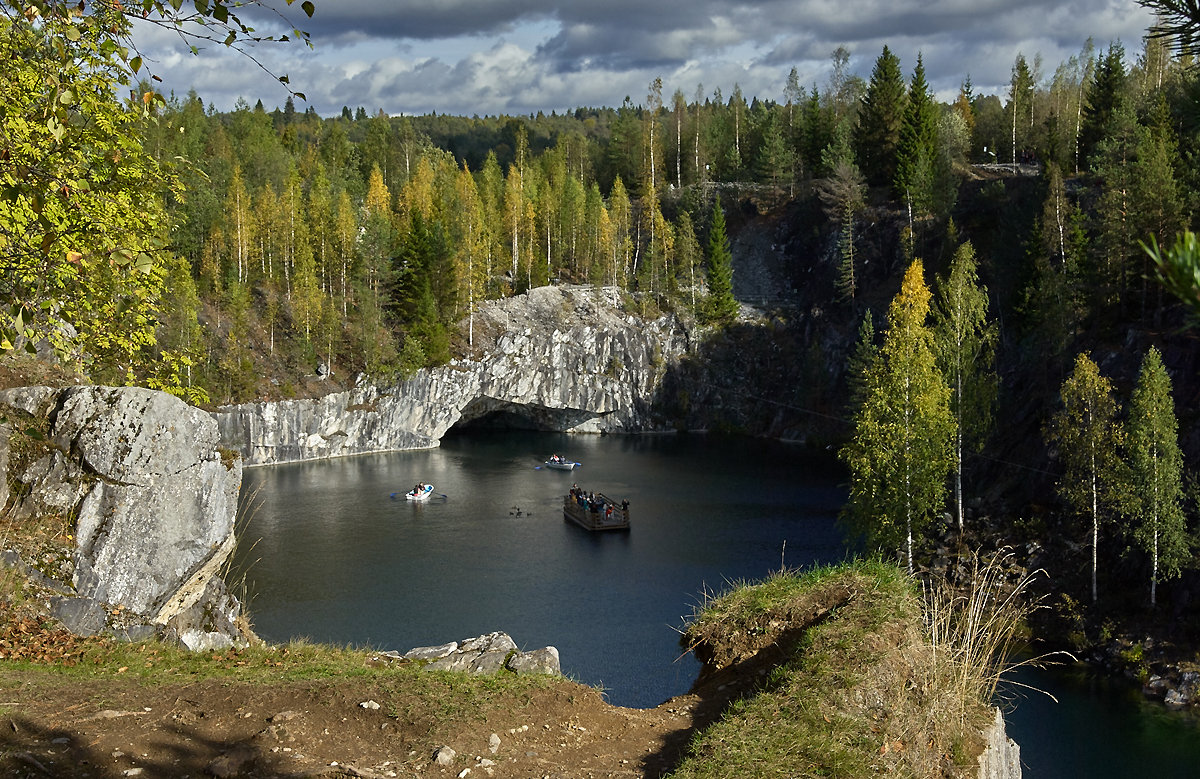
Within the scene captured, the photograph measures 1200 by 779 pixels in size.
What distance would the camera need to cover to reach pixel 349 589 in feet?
91.4

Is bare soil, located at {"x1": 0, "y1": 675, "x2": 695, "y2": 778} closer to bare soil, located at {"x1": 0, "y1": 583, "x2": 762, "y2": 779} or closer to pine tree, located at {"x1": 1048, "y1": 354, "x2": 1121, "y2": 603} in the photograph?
bare soil, located at {"x1": 0, "y1": 583, "x2": 762, "y2": 779}

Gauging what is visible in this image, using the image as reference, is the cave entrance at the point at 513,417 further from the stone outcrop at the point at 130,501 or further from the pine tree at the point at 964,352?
the stone outcrop at the point at 130,501

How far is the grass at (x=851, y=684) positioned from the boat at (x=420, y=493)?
32.4 metres

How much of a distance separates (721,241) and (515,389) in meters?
17.1

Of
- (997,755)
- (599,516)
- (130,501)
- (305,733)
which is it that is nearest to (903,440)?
(599,516)

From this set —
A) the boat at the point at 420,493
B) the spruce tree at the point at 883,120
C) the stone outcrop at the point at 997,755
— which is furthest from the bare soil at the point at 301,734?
the spruce tree at the point at 883,120

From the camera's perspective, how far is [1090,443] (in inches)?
966

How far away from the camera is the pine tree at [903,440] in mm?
25094

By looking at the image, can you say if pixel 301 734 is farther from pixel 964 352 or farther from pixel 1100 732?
pixel 964 352

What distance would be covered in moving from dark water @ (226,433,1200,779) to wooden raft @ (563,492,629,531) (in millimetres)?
437

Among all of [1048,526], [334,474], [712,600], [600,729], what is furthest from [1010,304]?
[600,729]

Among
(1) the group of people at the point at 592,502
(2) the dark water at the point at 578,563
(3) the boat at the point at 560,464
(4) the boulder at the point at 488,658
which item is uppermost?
(4) the boulder at the point at 488,658

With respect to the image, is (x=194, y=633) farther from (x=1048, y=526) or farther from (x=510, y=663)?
(x=1048, y=526)

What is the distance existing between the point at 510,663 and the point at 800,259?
57.2m
